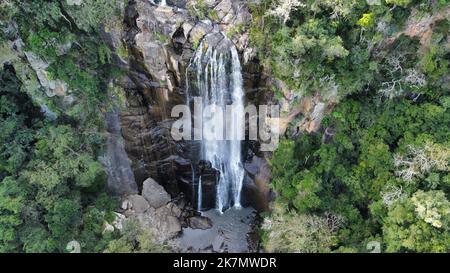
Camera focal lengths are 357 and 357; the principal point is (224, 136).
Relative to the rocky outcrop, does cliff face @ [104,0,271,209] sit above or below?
above

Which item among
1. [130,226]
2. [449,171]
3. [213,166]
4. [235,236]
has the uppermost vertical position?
[449,171]

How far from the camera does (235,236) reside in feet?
68.6

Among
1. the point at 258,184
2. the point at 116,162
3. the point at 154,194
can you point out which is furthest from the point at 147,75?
the point at 258,184

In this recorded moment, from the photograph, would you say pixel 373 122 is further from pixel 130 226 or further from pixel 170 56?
pixel 130 226

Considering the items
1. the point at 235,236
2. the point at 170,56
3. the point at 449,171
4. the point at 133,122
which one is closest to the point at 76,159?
the point at 133,122

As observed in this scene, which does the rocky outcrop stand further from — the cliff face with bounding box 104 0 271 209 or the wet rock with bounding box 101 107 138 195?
the cliff face with bounding box 104 0 271 209

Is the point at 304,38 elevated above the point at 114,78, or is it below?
above

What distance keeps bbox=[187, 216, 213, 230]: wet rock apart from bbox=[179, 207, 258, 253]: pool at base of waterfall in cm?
19

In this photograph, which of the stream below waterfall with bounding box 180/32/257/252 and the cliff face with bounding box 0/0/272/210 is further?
the stream below waterfall with bounding box 180/32/257/252

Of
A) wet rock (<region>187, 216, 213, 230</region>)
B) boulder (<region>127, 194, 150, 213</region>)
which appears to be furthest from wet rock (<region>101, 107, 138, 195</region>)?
wet rock (<region>187, 216, 213, 230</region>)

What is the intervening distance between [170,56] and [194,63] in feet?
4.16

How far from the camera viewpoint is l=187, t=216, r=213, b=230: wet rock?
70.2ft

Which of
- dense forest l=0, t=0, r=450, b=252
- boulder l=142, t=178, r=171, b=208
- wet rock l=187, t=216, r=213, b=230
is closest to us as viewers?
dense forest l=0, t=0, r=450, b=252
